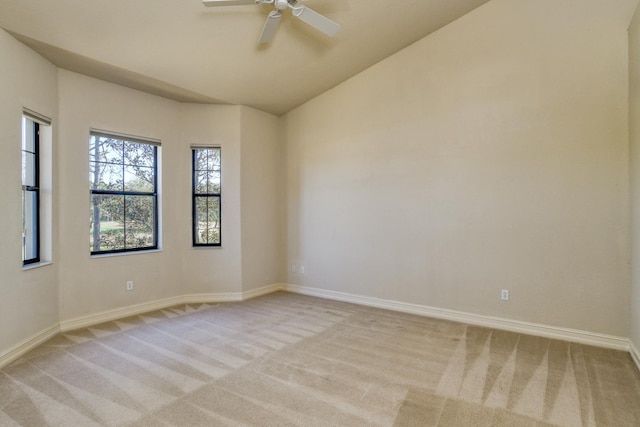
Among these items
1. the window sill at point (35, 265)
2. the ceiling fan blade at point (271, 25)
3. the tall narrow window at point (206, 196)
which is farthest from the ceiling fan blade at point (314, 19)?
the window sill at point (35, 265)

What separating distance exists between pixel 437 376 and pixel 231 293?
3.26 metres

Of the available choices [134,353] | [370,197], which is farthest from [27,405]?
[370,197]

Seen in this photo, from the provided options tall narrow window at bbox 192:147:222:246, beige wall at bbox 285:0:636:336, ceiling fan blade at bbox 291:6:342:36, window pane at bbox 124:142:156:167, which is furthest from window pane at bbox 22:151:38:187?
beige wall at bbox 285:0:636:336

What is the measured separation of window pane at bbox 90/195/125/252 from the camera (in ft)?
13.5

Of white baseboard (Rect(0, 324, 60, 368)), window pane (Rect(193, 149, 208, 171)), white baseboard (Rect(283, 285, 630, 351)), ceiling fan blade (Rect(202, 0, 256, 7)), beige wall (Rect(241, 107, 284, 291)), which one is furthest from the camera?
beige wall (Rect(241, 107, 284, 291))

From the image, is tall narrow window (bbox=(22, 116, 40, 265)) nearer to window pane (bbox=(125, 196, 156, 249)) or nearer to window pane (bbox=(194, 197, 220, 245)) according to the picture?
window pane (bbox=(125, 196, 156, 249))

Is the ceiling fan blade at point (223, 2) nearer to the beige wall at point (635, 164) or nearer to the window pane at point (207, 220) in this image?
the window pane at point (207, 220)

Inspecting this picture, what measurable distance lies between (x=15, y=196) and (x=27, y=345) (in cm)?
143

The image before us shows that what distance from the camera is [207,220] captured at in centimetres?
503

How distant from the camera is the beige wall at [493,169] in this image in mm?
3248

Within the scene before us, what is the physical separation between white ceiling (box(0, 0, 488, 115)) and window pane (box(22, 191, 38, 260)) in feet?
4.82

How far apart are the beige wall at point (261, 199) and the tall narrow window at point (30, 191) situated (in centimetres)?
239

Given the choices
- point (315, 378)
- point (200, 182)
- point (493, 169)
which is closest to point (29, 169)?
point (200, 182)

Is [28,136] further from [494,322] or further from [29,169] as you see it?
[494,322]
